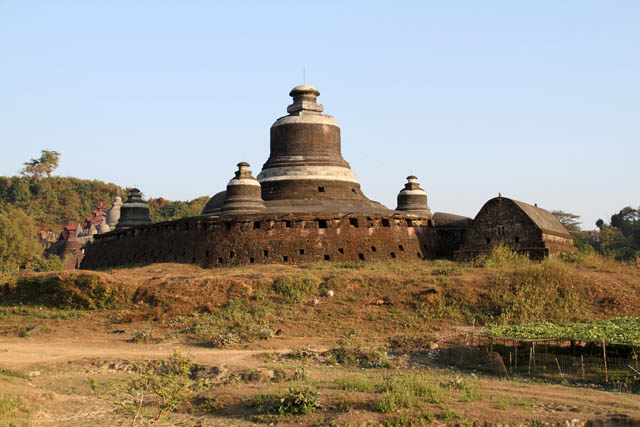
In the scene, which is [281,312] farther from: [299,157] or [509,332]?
[299,157]

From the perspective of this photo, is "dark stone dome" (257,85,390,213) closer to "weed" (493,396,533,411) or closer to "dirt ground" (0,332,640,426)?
"dirt ground" (0,332,640,426)

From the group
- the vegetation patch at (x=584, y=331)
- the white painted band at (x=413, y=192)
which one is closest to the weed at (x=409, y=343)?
the vegetation patch at (x=584, y=331)

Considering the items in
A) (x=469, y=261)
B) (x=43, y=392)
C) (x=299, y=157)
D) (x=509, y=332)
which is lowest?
(x=43, y=392)

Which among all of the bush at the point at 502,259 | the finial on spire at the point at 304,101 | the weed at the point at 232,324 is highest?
the finial on spire at the point at 304,101

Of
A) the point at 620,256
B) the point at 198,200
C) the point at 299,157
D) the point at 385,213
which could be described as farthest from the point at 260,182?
the point at 198,200

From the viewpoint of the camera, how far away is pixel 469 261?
28.0 meters

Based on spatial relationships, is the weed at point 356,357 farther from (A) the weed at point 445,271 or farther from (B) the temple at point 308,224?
(B) the temple at point 308,224

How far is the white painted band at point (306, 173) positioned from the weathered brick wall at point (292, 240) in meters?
4.54

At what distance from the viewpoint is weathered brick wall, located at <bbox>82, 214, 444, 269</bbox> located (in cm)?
2762

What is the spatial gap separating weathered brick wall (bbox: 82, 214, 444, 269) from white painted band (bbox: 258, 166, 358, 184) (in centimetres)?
454

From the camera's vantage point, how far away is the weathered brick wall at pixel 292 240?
27625 mm

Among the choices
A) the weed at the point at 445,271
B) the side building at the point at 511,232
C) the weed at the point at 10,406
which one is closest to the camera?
the weed at the point at 10,406

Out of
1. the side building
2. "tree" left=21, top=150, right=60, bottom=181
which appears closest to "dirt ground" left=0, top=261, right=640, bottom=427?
the side building

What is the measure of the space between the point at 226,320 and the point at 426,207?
55.4 ft
